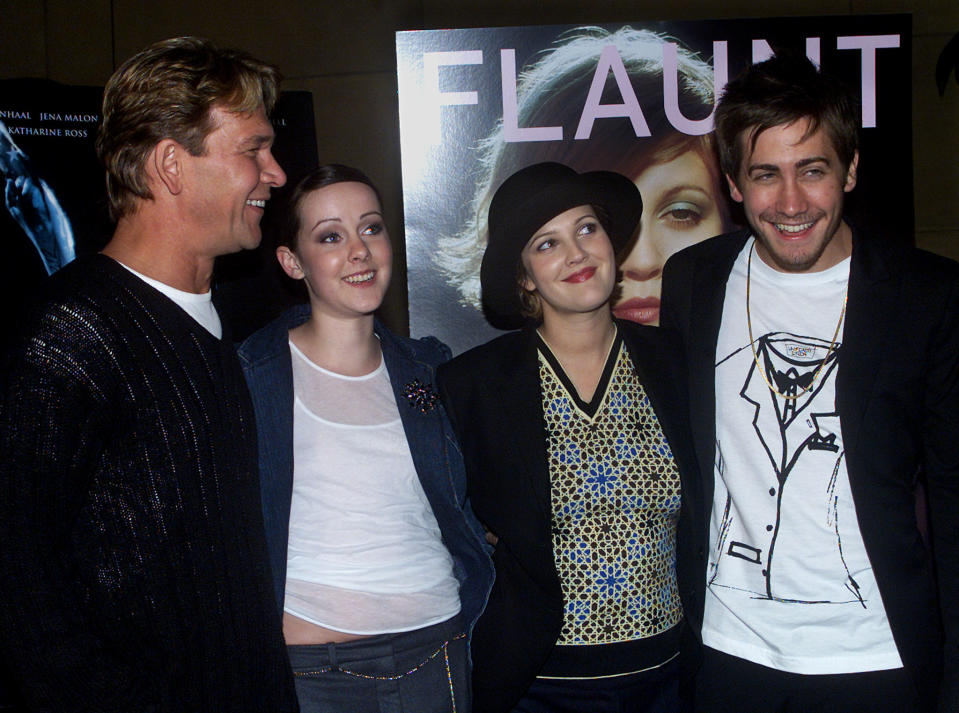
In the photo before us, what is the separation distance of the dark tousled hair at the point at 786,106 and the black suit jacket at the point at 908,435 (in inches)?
13.4

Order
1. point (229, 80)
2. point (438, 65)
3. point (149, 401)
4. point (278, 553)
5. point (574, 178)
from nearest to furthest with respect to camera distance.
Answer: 1. point (149, 401)
2. point (229, 80)
3. point (278, 553)
4. point (574, 178)
5. point (438, 65)

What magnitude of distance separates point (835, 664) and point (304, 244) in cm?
164

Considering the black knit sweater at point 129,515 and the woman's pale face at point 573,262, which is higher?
the woman's pale face at point 573,262

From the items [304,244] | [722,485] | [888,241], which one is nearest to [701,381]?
[722,485]

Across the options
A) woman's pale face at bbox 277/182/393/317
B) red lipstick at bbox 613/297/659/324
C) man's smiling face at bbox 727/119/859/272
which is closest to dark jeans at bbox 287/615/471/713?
woman's pale face at bbox 277/182/393/317

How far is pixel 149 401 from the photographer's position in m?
1.52

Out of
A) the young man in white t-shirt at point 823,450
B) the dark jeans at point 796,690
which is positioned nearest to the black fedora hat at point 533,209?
the young man in white t-shirt at point 823,450

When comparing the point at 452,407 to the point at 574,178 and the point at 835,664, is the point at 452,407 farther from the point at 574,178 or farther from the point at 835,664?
the point at 835,664

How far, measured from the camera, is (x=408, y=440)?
2.12 meters

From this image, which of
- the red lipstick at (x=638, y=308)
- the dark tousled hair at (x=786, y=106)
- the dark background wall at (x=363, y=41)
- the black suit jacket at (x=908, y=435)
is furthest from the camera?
the dark background wall at (x=363, y=41)

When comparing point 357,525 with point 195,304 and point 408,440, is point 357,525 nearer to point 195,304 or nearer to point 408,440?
point 408,440

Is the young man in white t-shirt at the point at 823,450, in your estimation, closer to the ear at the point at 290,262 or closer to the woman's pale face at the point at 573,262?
the woman's pale face at the point at 573,262

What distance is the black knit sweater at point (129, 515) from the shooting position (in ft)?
4.29

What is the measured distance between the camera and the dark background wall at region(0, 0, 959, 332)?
3578 millimetres
